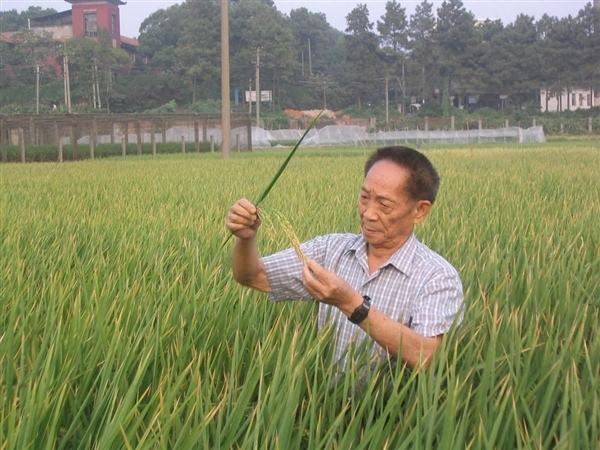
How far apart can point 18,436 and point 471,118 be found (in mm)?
42179

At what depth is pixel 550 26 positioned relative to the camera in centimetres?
4675

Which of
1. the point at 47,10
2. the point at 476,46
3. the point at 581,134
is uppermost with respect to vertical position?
the point at 47,10

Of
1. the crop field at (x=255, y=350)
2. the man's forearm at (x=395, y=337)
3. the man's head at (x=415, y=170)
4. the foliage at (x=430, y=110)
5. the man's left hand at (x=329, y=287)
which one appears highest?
the foliage at (x=430, y=110)

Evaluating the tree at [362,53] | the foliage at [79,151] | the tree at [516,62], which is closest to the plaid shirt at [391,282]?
the foliage at [79,151]

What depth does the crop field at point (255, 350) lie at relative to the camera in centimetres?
144

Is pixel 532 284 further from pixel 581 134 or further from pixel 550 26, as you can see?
pixel 550 26

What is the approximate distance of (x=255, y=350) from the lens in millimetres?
1898

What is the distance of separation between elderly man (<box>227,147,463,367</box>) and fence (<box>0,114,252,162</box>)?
15849 mm

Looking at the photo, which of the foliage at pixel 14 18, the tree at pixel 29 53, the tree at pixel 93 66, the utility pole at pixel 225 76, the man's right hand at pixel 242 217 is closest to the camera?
the man's right hand at pixel 242 217

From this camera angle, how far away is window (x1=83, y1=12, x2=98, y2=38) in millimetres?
53250

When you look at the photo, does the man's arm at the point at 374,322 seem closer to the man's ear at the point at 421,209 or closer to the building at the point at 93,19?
the man's ear at the point at 421,209

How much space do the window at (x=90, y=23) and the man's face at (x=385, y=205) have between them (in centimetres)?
5359

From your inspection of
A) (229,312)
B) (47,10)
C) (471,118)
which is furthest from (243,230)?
(47,10)

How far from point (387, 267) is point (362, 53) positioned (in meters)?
47.9
